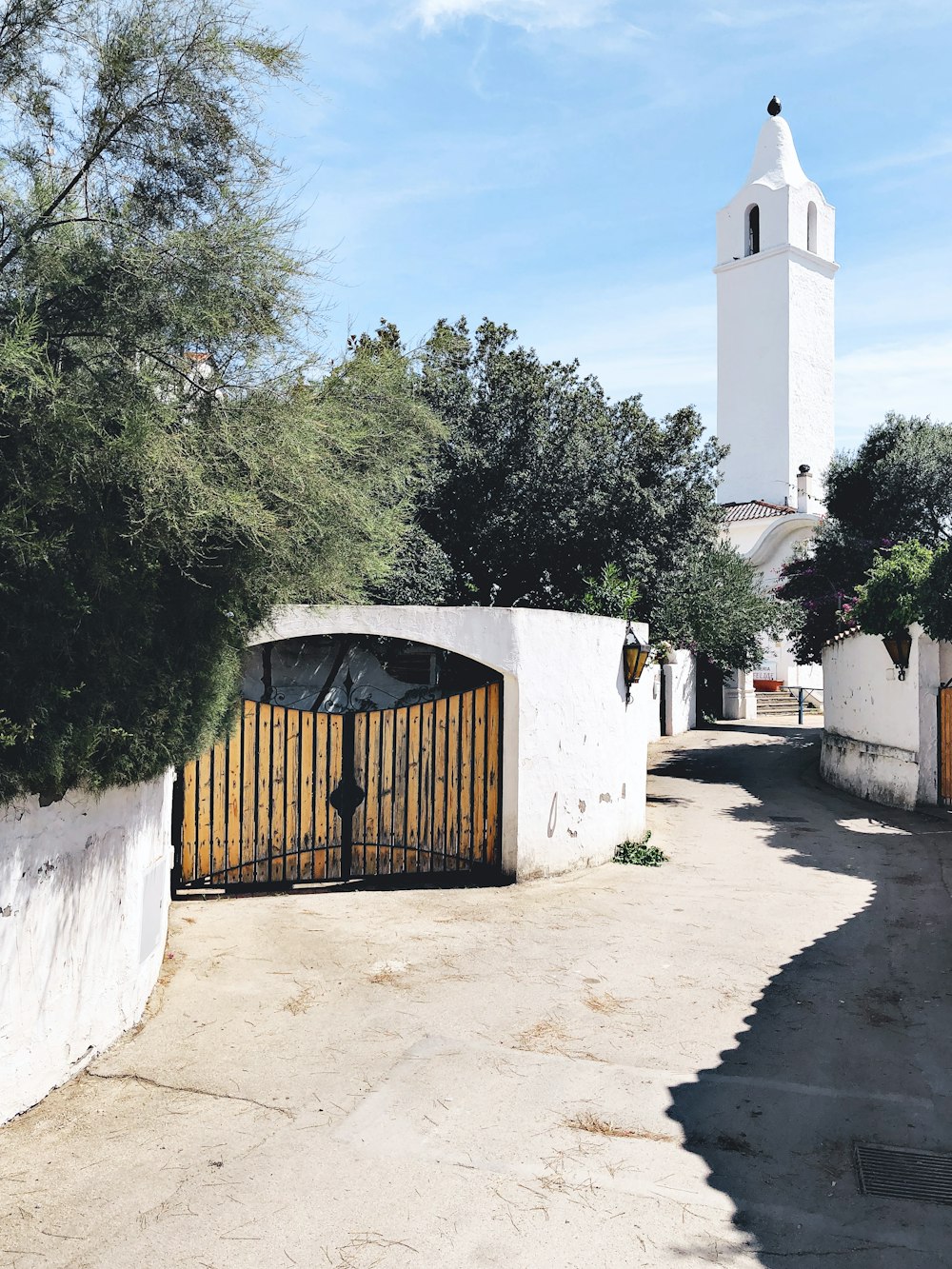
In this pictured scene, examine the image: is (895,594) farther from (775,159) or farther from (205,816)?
(775,159)

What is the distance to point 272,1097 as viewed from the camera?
195 inches

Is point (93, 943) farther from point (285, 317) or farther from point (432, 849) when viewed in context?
point (432, 849)

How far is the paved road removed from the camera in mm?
3812

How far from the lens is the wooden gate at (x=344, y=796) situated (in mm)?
8852

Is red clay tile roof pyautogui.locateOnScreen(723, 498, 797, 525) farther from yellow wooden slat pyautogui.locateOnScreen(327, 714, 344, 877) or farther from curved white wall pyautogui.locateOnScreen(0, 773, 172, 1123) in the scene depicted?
curved white wall pyautogui.locateOnScreen(0, 773, 172, 1123)

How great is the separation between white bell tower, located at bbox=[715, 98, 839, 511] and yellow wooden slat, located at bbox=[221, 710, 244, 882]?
3419 cm

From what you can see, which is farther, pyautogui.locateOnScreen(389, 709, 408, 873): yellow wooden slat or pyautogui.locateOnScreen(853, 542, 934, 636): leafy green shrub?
pyautogui.locateOnScreen(853, 542, 934, 636): leafy green shrub

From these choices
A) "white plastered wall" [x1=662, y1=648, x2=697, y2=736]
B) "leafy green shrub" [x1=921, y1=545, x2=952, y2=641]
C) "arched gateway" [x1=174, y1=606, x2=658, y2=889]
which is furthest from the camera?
"white plastered wall" [x1=662, y1=648, x2=697, y2=736]

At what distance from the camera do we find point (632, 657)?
425 inches

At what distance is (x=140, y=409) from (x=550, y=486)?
35.1 feet

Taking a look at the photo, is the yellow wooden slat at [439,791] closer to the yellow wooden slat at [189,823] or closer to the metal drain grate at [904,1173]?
the yellow wooden slat at [189,823]

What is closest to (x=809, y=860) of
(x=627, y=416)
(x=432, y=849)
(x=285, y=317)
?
(x=432, y=849)

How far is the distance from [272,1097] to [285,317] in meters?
3.96

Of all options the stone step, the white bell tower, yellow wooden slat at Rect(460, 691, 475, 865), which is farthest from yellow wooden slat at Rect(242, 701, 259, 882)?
the white bell tower
